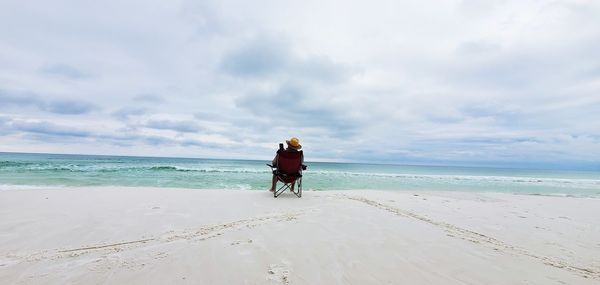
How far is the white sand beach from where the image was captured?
2.78 metres

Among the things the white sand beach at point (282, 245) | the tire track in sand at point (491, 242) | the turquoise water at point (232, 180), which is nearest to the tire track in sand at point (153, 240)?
the white sand beach at point (282, 245)

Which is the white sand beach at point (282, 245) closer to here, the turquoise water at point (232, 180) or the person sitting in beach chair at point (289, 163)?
the person sitting in beach chair at point (289, 163)

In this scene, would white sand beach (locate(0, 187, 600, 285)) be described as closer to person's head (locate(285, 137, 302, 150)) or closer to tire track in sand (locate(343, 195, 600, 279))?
tire track in sand (locate(343, 195, 600, 279))

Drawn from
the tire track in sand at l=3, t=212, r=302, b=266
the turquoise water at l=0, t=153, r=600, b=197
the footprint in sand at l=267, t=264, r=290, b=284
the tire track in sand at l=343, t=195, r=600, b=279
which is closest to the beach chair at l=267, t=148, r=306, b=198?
the tire track in sand at l=343, t=195, r=600, b=279

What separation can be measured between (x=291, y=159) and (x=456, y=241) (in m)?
5.01

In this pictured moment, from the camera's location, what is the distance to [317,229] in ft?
14.8

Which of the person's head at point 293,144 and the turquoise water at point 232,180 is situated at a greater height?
the person's head at point 293,144

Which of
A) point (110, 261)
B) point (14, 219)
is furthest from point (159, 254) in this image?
point (14, 219)

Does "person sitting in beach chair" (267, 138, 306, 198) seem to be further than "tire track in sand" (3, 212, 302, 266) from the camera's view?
Yes

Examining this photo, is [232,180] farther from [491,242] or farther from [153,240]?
[491,242]

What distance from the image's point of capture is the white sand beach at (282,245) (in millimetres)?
2775

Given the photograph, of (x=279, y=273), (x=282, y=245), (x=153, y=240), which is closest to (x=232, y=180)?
(x=153, y=240)

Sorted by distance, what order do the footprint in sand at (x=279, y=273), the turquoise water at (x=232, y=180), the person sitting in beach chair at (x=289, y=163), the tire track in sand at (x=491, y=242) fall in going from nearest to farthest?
the footprint in sand at (x=279, y=273) < the tire track in sand at (x=491, y=242) < the person sitting in beach chair at (x=289, y=163) < the turquoise water at (x=232, y=180)

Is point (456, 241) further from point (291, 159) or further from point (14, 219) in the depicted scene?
point (14, 219)
